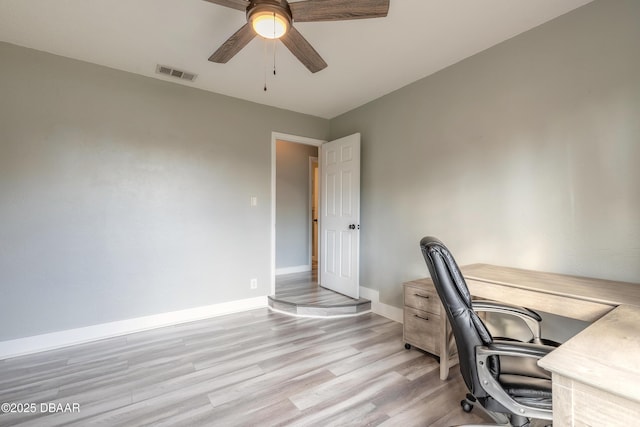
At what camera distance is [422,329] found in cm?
234

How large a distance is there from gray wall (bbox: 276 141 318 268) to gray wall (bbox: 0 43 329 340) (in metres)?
1.52

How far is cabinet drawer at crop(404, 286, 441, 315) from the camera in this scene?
2.23 meters

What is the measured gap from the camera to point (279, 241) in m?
5.13

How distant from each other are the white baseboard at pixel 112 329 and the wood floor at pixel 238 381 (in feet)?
0.27

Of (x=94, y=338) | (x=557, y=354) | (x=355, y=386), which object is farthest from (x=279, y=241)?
(x=557, y=354)

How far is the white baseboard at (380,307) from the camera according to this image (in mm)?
3131

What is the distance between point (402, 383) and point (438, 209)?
159 cm

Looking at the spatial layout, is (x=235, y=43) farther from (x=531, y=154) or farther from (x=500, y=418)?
(x=500, y=418)

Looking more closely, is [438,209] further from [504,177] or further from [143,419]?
[143,419]

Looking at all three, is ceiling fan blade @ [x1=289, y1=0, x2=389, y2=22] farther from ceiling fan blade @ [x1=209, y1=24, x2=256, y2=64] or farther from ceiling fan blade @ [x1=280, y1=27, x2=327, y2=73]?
ceiling fan blade @ [x1=209, y1=24, x2=256, y2=64]

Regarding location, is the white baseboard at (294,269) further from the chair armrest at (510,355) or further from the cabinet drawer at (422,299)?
the chair armrest at (510,355)

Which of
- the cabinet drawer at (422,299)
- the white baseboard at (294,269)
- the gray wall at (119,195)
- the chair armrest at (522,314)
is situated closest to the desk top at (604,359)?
the chair armrest at (522,314)

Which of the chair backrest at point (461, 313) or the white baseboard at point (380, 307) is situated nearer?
the chair backrest at point (461, 313)

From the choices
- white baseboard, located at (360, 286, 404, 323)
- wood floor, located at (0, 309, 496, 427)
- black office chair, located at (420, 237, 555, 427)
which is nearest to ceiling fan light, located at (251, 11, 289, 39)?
black office chair, located at (420, 237, 555, 427)
